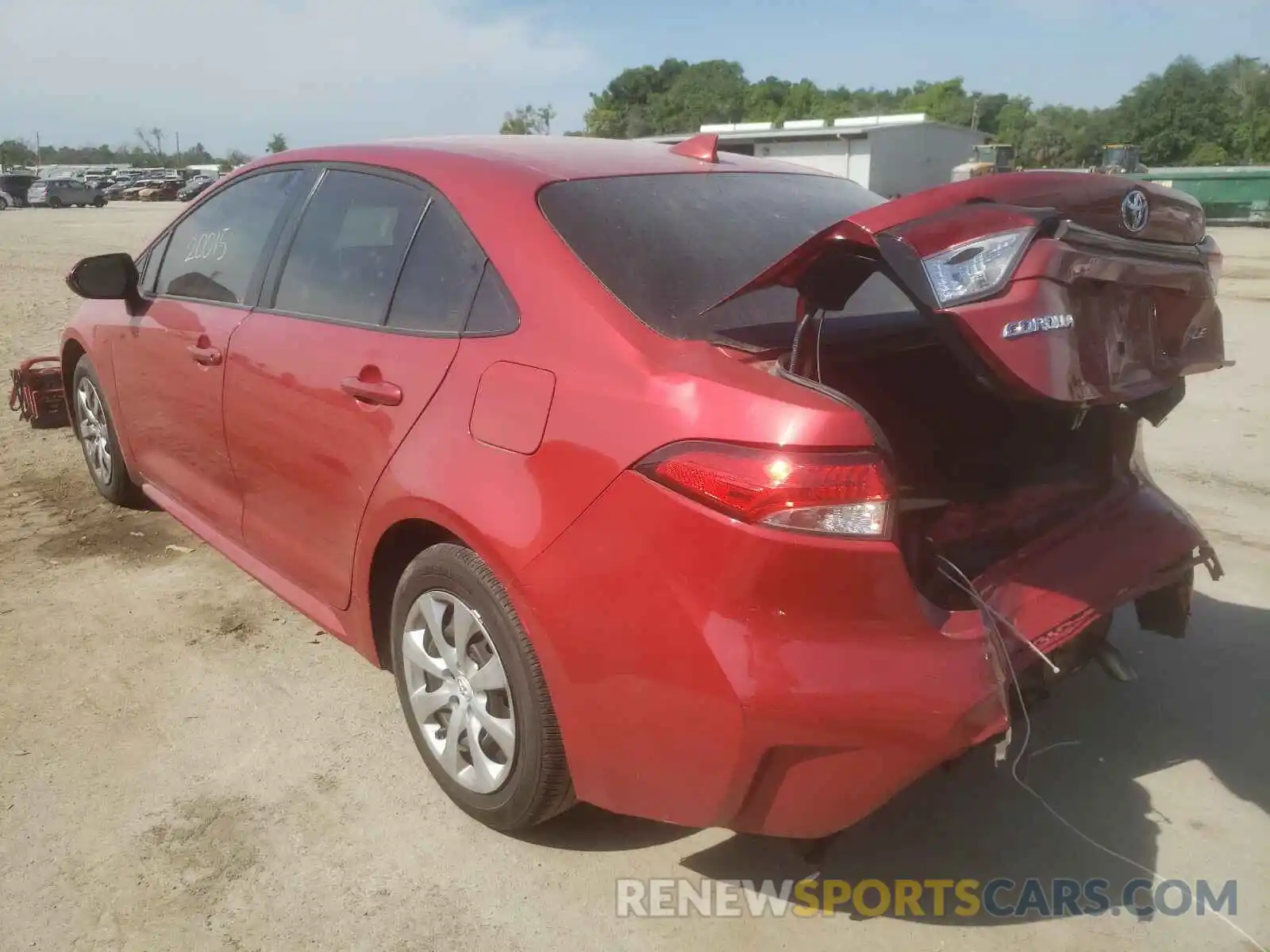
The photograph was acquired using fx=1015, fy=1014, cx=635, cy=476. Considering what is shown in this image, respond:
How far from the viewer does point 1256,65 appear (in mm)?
69250

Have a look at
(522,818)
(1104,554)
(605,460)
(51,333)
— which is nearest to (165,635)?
(522,818)

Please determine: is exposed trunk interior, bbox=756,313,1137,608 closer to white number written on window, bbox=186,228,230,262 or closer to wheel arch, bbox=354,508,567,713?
wheel arch, bbox=354,508,567,713

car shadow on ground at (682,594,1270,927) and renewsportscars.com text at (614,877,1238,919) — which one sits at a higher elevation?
car shadow on ground at (682,594,1270,927)

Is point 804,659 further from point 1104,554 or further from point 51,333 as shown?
point 51,333

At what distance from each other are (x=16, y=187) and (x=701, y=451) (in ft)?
188

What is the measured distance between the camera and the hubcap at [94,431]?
4.79m

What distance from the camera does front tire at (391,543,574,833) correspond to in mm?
2344

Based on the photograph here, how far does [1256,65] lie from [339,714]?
84093mm

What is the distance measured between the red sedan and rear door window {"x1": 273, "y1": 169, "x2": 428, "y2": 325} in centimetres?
1

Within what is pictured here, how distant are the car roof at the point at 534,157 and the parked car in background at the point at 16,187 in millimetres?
55002

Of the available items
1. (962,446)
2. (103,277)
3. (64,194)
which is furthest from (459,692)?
(64,194)

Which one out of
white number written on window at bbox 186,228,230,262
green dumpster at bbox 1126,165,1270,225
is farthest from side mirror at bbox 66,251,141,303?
green dumpster at bbox 1126,165,1270,225

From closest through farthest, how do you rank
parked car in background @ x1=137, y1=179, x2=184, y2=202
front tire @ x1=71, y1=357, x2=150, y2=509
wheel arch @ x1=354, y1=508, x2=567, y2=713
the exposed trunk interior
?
wheel arch @ x1=354, y1=508, x2=567, y2=713
the exposed trunk interior
front tire @ x1=71, y1=357, x2=150, y2=509
parked car in background @ x1=137, y1=179, x2=184, y2=202

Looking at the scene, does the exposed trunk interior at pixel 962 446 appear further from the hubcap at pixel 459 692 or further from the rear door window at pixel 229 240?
the rear door window at pixel 229 240
